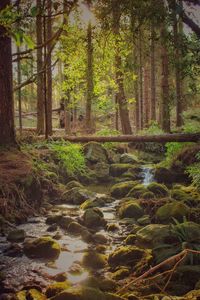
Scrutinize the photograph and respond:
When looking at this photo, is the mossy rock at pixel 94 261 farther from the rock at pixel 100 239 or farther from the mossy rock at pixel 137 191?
the mossy rock at pixel 137 191

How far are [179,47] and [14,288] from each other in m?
7.97

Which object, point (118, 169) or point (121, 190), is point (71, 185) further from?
point (118, 169)

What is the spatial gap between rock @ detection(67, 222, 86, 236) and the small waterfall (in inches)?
256

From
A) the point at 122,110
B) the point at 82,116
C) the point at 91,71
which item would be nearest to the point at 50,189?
the point at 91,71

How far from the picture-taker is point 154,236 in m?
7.82

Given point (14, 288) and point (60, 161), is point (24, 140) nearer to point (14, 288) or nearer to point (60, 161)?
point (60, 161)

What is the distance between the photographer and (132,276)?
652 centimetres

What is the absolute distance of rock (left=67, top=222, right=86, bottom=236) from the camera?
887cm

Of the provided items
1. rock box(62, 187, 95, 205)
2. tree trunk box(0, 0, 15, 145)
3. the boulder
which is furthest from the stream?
the boulder

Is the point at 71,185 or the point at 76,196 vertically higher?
the point at 71,185

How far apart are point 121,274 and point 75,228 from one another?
8.54 ft

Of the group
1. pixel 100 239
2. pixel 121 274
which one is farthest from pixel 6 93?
pixel 121 274

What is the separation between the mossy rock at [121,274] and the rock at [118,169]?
10144mm

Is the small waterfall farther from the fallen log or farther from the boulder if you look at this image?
the boulder
